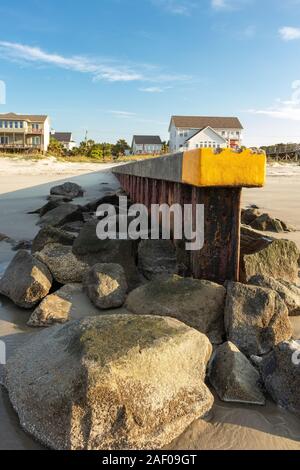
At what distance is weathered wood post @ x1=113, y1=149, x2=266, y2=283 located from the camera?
119 inches

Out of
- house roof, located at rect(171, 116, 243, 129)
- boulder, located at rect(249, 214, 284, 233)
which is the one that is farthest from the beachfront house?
boulder, located at rect(249, 214, 284, 233)

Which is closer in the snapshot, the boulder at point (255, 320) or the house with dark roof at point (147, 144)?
the boulder at point (255, 320)

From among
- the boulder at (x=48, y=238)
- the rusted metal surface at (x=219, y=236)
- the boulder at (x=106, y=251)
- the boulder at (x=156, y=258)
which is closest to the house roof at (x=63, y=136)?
the boulder at (x=48, y=238)

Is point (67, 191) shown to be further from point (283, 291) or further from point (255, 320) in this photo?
point (255, 320)

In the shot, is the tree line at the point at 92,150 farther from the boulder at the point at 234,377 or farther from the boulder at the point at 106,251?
the boulder at the point at 234,377

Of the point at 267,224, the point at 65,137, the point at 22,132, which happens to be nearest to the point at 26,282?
the point at 267,224

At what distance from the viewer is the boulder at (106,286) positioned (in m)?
3.42

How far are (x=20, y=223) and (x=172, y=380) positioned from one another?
723cm

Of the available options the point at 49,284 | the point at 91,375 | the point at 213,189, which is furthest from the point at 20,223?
the point at 91,375

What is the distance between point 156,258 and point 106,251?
1.73 ft

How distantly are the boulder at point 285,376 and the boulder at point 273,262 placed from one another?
3.98ft

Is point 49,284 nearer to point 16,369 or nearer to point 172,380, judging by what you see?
point 16,369

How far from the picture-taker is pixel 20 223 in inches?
345

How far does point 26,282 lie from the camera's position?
11.8 ft
